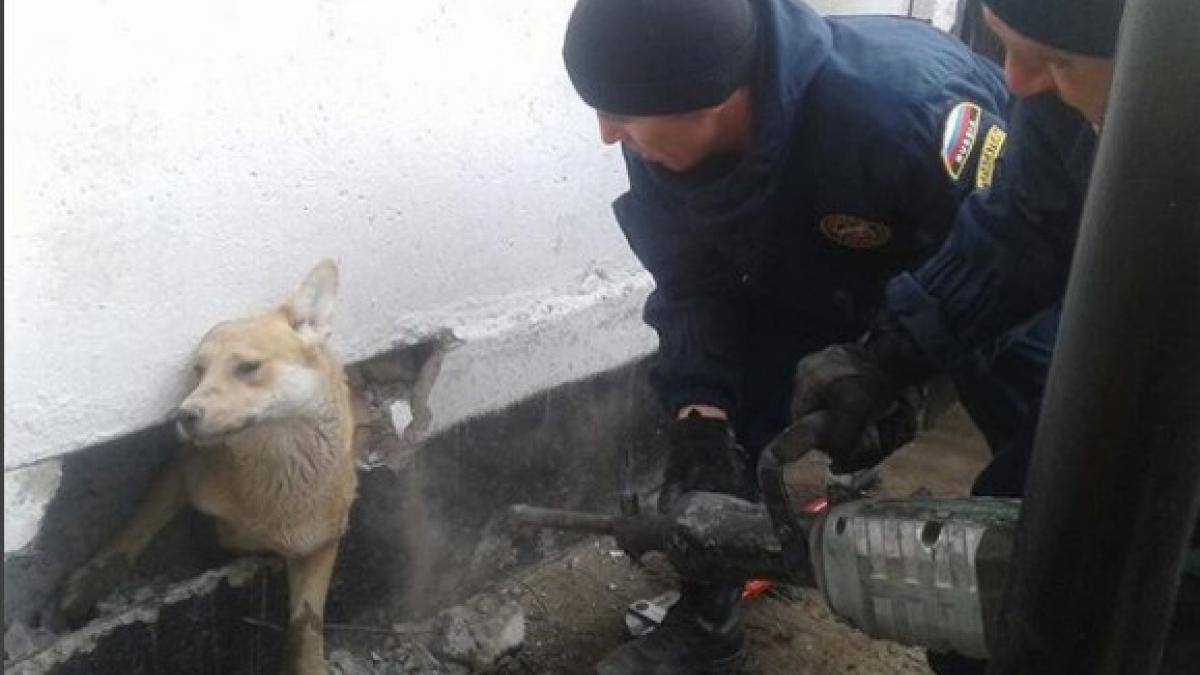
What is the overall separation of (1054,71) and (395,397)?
5.04ft

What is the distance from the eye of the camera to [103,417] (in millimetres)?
2107

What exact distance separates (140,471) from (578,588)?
1.24 metres

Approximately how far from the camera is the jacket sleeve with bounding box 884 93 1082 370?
192cm

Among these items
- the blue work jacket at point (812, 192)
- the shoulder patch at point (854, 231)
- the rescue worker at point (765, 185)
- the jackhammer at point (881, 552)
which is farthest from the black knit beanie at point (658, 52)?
the jackhammer at point (881, 552)

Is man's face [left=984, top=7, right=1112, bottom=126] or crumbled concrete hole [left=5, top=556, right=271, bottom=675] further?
crumbled concrete hole [left=5, top=556, right=271, bottom=675]

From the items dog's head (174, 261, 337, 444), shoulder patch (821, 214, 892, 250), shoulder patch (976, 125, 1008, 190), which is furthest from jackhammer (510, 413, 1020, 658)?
dog's head (174, 261, 337, 444)

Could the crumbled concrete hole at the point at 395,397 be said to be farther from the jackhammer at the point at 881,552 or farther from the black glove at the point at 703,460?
the jackhammer at the point at 881,552

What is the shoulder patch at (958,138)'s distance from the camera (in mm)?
2252

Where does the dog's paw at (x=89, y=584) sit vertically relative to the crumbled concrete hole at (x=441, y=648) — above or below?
above

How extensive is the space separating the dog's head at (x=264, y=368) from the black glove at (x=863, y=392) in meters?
0.92

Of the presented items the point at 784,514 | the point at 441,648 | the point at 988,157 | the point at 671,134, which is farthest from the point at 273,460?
the point at 988,157

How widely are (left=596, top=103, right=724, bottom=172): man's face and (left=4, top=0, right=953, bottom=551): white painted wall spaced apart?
0.49 m

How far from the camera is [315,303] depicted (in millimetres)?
2322

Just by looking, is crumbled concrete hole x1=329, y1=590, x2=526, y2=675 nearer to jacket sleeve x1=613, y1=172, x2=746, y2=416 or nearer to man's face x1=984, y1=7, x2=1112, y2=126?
jacket sleeve x1=613, y1=172, x2=746, y2=416
